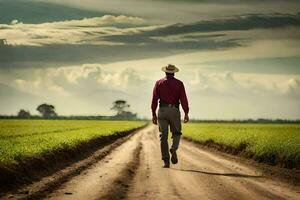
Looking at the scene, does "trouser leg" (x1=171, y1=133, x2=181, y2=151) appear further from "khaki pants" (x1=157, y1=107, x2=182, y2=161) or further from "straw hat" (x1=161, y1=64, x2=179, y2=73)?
"straw hat" (x1=161, y1=64, x2=179, y2=73)

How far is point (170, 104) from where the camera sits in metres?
16.2

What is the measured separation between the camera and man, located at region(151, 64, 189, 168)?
16078mm

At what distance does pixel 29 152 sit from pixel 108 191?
673 centimetres

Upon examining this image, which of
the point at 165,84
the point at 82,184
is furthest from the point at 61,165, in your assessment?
the point at 82,184

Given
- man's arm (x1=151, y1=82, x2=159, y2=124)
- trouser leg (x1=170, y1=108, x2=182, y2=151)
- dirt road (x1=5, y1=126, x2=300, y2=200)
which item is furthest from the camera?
man's arm (x1=151, y1=82, x2=159, y2=124)

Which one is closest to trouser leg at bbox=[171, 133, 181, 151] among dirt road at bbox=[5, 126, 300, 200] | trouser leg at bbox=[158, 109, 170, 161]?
trouser leg at bbox=[158, 109, 170, 161]

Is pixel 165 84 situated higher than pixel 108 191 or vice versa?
pixel 165 84

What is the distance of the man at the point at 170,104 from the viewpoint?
1608 centimetres

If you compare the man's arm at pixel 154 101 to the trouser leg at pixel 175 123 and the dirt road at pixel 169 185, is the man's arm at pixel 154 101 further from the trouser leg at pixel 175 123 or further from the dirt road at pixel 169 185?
the dirt road at pixel 169 185

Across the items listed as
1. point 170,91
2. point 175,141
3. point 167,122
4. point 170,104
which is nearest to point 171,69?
point 170,91

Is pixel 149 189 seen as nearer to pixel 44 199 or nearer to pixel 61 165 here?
pixel 44 199

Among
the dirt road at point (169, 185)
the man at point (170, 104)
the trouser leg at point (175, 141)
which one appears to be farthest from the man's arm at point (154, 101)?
the dirt road at point (169, 185)

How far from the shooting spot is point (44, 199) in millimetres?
9578

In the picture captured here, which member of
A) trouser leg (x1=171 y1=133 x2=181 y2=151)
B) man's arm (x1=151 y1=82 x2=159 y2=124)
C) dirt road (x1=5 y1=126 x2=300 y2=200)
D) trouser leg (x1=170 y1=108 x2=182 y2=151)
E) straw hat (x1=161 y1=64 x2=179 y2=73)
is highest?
straw hat (x1=161 y1=64 x2=179 y2=73)
